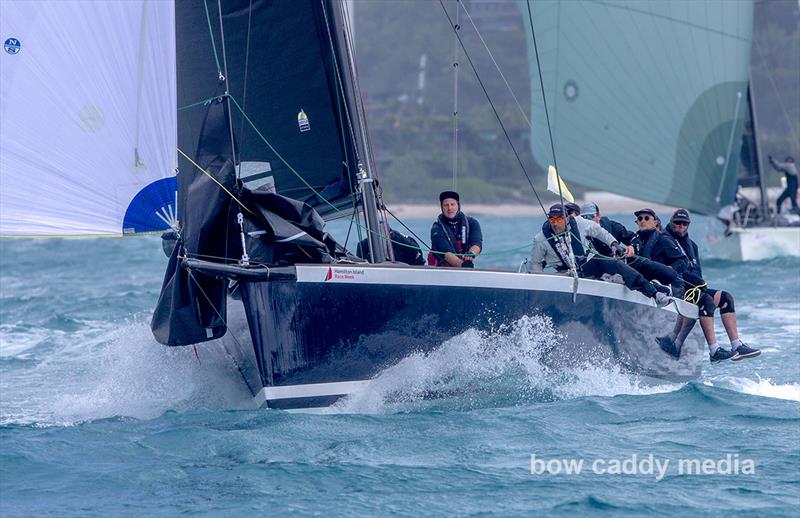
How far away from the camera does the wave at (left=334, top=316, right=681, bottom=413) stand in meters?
7.20

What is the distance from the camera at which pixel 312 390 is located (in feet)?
23.1

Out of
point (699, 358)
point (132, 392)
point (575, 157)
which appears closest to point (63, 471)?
point (132, 392)

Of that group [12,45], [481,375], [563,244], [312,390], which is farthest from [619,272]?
[12,45]

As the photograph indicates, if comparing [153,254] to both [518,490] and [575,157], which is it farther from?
[518,490]

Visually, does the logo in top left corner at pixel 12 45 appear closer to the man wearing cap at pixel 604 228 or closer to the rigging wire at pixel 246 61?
the rigging wire at pixel 246 61

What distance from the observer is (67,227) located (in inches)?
281

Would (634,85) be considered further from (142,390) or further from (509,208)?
(509,208)

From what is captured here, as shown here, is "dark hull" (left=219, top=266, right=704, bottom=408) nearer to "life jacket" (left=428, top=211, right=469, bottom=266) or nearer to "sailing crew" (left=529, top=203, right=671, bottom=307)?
"sailing crew" (left=529, top=203, right=671, bottom=307)

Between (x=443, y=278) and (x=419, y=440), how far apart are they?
3.35 feet

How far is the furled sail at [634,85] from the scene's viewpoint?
1541 cm

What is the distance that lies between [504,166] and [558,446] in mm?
62877

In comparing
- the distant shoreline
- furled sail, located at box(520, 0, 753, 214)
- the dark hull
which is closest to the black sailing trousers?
the dark hull

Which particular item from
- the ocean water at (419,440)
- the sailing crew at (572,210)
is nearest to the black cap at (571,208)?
the sailing crew at (572,210)

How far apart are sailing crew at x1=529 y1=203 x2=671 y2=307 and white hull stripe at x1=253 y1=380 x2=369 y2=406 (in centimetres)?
173
